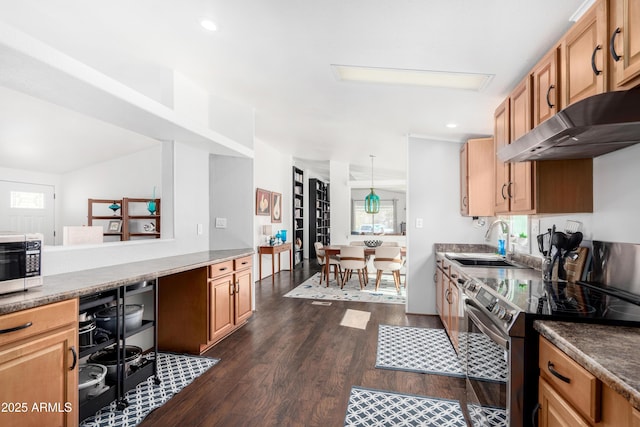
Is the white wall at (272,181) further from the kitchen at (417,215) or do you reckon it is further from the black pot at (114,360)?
the black pot at (114,360)

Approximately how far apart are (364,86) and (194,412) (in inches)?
107

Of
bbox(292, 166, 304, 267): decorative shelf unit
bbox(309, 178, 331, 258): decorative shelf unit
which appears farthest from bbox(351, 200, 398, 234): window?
bbox(292, 166, 304, 267): decorative shelf unit

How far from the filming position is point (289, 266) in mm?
7715

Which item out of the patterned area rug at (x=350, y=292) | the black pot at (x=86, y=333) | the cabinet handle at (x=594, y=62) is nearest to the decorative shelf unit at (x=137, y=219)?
the patterned area rug at (x=350, y=292)

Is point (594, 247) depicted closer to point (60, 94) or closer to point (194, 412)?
point (194, 412)

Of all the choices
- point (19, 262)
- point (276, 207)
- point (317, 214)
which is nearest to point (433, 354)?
point (19, 262)

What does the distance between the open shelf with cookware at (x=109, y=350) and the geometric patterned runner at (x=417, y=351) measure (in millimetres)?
1846

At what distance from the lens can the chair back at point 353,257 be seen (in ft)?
18.6

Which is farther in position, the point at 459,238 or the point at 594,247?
the point at 459,238

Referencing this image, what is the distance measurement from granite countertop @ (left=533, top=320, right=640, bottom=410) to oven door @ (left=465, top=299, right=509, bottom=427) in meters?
0.26

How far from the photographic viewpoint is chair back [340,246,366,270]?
5672 millimetres

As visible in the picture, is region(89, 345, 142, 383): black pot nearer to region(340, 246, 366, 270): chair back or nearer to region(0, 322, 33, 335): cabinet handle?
region(0, 322, 33, 335): cabinet handle

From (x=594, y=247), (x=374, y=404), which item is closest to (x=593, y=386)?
(x=594, y=247)

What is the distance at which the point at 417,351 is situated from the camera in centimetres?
305
